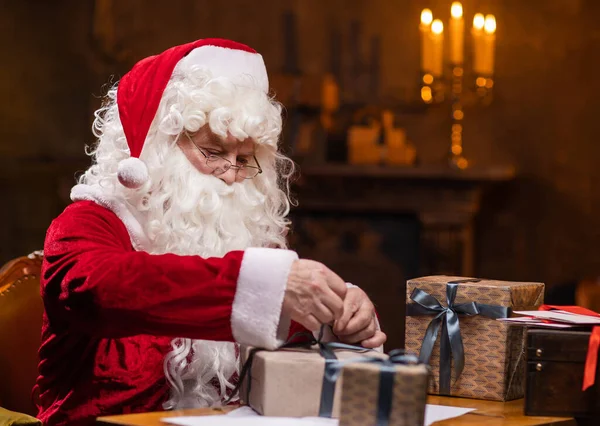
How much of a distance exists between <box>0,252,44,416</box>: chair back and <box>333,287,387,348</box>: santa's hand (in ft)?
3.30

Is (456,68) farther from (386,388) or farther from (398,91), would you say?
(386,388)

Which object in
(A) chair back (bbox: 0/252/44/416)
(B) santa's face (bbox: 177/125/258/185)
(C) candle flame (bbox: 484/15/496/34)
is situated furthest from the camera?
(C) candle flame (bbox: 484/15/496/34)

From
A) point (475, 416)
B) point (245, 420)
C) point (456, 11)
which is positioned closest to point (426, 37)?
point (456, 11)

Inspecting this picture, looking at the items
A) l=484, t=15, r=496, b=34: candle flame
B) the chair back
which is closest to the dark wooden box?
the chair back

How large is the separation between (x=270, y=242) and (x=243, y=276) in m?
0.73

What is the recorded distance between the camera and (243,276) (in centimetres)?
157

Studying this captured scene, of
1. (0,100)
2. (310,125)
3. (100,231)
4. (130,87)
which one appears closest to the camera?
(100,231)

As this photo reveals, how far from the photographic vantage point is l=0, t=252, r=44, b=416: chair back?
2320mm

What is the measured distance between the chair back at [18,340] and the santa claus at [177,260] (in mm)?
358

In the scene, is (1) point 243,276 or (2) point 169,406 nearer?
(1) point 243,276

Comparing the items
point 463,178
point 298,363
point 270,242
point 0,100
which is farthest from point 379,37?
point 298,363

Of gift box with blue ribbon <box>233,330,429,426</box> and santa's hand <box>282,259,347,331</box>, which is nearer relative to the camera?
gift box with blue ribbon <box>233,330,429,426</box>

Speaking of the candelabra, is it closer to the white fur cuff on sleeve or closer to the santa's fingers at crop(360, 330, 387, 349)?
the santa's fingers at crop(360, 330, 387, 349)

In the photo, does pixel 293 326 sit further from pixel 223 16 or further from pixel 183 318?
pixel 223 16
